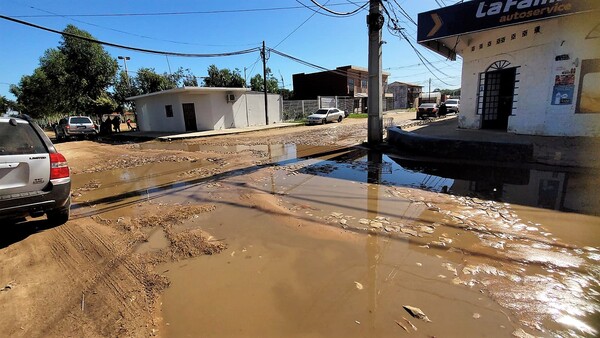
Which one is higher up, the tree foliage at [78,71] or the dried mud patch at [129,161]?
the tree foliage at [78,71]

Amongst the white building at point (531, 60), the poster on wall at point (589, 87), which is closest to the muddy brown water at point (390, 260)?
the poster on wall at point (589, 87)

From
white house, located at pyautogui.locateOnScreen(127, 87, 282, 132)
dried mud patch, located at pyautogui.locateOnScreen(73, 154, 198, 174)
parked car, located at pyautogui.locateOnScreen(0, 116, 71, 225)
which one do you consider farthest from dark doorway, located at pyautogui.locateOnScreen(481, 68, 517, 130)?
white house, located at pyautogui.locateOnScreen(127, 87, 282, 132)

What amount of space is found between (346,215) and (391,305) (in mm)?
2399

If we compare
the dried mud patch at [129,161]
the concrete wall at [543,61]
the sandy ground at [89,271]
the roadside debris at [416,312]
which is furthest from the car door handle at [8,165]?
the concrete wall at [543,61]

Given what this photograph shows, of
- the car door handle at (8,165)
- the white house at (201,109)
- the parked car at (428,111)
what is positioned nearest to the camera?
the car door handle at (8,165)

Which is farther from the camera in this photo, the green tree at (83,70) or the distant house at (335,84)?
the distant house at (335,84)

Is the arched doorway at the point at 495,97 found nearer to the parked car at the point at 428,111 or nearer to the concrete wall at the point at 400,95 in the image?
the parked car at the point at 428,111

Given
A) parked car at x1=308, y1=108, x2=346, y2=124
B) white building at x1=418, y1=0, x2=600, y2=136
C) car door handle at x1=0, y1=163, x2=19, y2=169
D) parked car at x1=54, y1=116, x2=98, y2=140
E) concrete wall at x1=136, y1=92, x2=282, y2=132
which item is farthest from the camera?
parked car at x1=308, y1=108, x2=346, y2=124

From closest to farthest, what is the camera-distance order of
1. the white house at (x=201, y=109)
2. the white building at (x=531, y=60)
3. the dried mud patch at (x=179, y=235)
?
the dried mud patch at (x=179, y=235), the white building at (x=531, y=60), the white house at (x=201, y=109)

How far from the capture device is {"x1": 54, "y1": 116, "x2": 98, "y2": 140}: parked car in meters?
21.2

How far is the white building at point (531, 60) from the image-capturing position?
10039 mm

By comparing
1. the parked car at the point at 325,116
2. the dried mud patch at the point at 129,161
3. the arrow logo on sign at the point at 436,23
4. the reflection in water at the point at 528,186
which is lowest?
the reflection in water at the point at 528,186

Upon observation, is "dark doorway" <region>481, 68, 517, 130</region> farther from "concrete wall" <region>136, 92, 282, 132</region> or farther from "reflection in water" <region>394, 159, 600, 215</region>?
"concrete wall" <region>136, 92, 282, 132</region>

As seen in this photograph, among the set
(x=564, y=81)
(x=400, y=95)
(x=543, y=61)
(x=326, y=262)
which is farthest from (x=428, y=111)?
(x=400, y=95)
